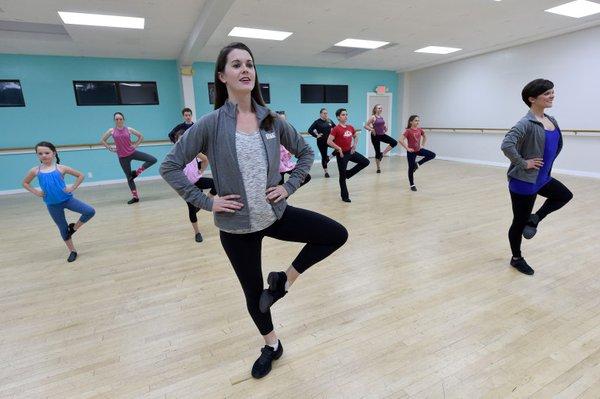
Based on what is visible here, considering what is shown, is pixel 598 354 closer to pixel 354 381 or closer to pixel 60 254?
pixel 354 381

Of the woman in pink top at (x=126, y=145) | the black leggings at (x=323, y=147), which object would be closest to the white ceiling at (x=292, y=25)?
the woman in pink top at (x=126, y=145)

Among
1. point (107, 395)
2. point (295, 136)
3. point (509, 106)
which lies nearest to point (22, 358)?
point (107, 395)

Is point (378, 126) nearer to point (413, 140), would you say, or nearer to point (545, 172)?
point (413, 140)

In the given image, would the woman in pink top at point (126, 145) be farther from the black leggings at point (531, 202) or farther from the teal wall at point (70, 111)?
the black leggings at point (531, 202)

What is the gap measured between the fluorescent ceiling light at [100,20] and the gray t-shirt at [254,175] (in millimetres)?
5219

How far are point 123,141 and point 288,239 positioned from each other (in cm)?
550

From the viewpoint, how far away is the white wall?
7.05 m

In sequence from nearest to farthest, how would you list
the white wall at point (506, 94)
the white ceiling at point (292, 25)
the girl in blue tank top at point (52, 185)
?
the girl in blue tank top at point (52, 185), the white ceiling at point (292, 25), the white wall at point (506, 94)

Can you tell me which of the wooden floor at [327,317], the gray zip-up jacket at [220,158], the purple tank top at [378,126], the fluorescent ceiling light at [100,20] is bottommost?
the wooden floor at [327,317]

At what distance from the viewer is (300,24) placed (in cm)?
578

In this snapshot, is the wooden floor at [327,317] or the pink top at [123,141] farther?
the pink top at [123,141]

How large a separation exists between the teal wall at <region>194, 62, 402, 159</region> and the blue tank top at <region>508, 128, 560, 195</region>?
25.8ft

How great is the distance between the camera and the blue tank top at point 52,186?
3248mm

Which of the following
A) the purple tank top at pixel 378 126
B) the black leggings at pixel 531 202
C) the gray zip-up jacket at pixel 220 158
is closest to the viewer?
the gray zip-up jacket at pixel 220 158
